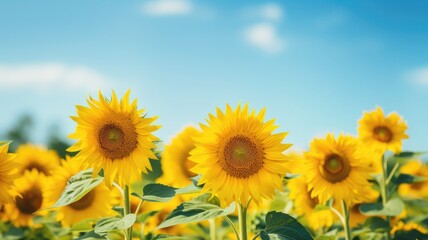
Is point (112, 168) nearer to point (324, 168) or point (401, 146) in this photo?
point (324, 168)

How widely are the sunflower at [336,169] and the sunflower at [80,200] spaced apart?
1.83 m

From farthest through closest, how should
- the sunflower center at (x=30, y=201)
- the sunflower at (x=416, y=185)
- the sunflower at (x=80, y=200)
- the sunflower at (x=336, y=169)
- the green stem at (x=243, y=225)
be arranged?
1. the sunflower at (x=416, y=185)
2. the sunflower center at (x=30, y=201)
3. the sunflower at (x=80, y=200)
4. the sunflower at (x=336, y=169)
5. the green stem at (x=243, y=225)

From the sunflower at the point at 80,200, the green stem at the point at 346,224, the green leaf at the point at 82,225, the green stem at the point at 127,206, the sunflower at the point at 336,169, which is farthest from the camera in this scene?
the sunflower at the point at 80,200

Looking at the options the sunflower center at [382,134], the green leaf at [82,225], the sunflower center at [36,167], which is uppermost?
the sunflower center at [382,134]

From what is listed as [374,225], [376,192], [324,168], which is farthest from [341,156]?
[376,192]

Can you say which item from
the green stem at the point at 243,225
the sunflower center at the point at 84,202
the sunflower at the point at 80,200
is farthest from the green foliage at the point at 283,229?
the sunflower center at the point at 84,202

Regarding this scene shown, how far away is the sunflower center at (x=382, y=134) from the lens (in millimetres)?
5293

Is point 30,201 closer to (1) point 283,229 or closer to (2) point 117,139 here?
(2) point 117,139

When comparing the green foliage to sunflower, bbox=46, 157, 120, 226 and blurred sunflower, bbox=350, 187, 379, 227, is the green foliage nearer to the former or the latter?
sunflower, bbox=46, 157, 120, 226

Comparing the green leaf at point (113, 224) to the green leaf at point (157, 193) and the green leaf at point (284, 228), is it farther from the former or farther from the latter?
the green leaf at point (284, 228)

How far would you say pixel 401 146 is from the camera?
211 inches

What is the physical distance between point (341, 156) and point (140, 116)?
1.87 metres

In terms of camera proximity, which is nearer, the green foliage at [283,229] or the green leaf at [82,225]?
the green foliage at [283,229]

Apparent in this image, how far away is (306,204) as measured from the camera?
5.01 metres
